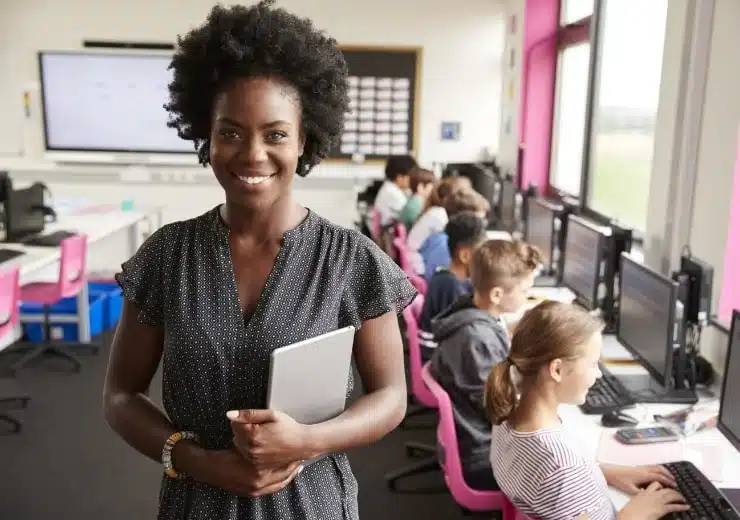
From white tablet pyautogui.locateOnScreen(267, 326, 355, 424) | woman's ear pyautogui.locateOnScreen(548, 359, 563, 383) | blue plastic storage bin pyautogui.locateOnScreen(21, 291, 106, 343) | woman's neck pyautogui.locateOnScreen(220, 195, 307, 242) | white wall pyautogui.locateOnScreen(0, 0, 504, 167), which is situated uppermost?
white wall pyautogui.locateOnScreen(0, 0, 504, 167)

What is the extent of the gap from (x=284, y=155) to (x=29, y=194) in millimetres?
3980

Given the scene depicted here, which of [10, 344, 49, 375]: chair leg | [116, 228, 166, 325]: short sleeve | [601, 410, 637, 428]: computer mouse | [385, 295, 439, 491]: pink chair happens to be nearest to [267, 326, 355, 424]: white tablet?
[116, 228, 166, 325]: short sleeve

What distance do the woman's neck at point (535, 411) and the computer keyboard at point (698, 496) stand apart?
31 centimetres

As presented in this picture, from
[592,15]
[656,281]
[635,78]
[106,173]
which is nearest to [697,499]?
[656,281]

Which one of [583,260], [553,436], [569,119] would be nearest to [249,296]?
[553,436]

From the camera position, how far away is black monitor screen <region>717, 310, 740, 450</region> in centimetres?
178

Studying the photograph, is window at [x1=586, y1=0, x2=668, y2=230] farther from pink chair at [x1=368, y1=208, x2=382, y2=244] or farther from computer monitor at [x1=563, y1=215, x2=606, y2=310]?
pink chair at [x1=368, y1=208, x2=382, y2=244]

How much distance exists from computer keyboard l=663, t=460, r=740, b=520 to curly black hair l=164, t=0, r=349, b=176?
113 cm

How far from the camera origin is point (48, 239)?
14.4ft

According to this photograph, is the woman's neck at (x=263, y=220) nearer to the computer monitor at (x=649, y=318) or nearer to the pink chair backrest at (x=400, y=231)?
the computer monitor at (x=649, y=318)

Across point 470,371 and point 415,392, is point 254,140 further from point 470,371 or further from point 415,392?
A: point 415,392

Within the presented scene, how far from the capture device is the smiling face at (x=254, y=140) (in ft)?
3.44

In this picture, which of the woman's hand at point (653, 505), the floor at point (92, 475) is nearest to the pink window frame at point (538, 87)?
the floor at point (92, 475)

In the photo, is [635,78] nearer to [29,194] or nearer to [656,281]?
[656,281]
